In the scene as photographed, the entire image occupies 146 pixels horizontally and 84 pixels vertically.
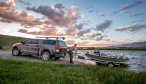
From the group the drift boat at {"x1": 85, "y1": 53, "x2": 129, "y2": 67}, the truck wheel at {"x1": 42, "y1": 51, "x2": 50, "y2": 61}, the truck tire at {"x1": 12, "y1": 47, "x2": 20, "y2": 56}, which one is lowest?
the drift boat at {"x1": 85, "y1": 53, "x2": 129, "y2": 67}

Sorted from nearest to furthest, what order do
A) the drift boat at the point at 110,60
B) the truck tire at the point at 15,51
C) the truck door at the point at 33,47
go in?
the truck door at the point at 33,47, the truck tire at the point at 15,51, the drift boat at the point at 110,60

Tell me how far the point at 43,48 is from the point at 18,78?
1120 cm

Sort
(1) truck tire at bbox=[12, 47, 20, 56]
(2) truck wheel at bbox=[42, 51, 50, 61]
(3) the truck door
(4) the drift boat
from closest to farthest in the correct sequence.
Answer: (2) truck wheel at bbox=[42, 51, 50, 61], (3) the truck door, (1) truck tire at bbox=[12, 47, 20, 56], (4) the drift boat

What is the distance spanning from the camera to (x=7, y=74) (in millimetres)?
9969

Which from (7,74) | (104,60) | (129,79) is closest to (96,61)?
(104,60)

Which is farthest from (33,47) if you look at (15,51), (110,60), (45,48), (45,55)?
(110,60)

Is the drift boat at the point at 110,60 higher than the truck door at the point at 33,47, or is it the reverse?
the truck door at the point at 33,47

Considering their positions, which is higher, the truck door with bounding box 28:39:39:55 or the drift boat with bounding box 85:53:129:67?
the truck door with bounding box 28:39:39:55

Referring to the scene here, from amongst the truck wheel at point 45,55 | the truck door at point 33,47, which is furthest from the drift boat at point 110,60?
the truck door at point 33,47

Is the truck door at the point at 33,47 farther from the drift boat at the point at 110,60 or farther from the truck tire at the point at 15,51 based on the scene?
the drift boat at the point at 110,60

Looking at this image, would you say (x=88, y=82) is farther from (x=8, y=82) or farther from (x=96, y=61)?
(x=96, y=61)

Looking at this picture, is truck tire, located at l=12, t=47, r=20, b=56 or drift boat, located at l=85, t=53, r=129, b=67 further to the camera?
drift boat, located at l=85, t=53, r=129, b=67

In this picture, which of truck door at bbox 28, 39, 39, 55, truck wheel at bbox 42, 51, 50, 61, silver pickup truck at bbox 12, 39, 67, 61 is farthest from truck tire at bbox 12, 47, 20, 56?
truck wheel at bbox 42, 51, 50, 61

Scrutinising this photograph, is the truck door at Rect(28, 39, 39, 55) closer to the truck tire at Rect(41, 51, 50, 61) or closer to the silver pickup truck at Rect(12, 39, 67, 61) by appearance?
the silver pickup truck at Rect(12, 39, 67, 61)
